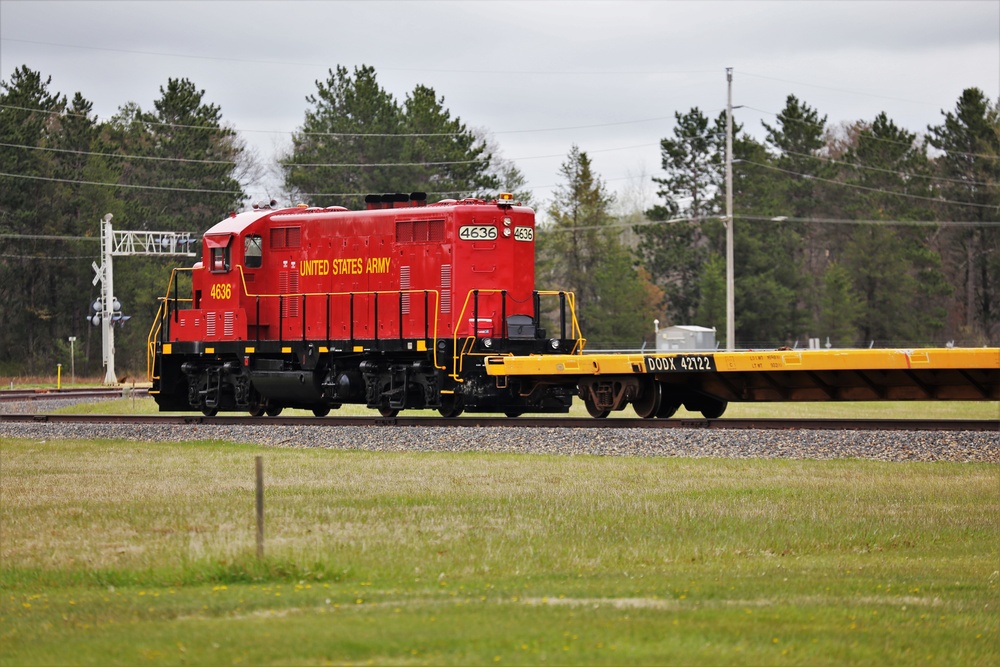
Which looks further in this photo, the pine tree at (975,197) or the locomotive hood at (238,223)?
the pine tree at (975,197)

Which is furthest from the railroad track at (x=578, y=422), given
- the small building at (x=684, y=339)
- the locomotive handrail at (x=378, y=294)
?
the small building at (x=684, y=339)

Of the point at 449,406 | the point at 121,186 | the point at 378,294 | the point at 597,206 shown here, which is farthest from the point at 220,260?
the point at 597,206

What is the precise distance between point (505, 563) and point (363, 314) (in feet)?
45.7

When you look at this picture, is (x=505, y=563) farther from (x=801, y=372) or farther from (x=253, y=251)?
(x=253, y=251)

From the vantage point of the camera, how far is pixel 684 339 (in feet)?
169

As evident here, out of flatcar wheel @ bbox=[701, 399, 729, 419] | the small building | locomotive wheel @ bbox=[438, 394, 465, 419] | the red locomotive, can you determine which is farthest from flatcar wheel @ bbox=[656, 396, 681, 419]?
the small building

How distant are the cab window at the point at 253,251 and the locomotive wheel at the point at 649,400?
8499mm

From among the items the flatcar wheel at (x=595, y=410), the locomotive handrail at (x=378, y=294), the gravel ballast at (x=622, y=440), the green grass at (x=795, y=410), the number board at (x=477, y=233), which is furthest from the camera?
the green grass at (x=795, y=410)

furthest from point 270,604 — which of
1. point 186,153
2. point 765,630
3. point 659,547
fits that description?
point 186,153

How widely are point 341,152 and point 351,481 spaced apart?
46298mm

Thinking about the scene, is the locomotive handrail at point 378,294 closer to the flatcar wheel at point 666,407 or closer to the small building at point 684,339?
the flatcar wheel at point 666,407

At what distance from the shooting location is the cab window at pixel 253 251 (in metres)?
24.2

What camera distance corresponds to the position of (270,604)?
25.8 feet

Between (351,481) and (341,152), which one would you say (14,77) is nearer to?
(341,152)
